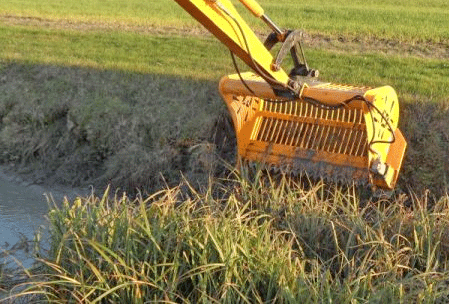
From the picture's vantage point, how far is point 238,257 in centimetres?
460

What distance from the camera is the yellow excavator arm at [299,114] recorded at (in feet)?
19.6

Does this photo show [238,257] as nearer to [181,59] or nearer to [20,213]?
[20,213]

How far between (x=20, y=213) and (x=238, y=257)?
3670 millimetres

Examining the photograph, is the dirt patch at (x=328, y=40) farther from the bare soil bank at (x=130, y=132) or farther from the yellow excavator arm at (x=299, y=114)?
the yellow excavator arm at (x=299, y=114)

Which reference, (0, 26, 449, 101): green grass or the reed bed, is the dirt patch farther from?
the reed bed

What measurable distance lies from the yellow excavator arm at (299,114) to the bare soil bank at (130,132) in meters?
0.55

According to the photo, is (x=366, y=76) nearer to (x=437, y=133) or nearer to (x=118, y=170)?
(x=437, y=133)

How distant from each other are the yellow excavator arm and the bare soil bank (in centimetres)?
55

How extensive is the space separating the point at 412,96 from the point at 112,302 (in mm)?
4215

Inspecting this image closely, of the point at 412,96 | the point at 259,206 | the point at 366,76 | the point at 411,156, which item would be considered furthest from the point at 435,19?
the point at 259,206

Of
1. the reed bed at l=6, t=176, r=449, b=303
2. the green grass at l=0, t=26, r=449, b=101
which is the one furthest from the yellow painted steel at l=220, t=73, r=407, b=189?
the green grass at l=0, t=26, r=449, b=101

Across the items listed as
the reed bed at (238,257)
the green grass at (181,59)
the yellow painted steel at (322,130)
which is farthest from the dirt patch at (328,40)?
the reed bed at (238,257)

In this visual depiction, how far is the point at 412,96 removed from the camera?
25.5 ft

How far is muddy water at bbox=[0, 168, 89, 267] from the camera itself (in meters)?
6.24
